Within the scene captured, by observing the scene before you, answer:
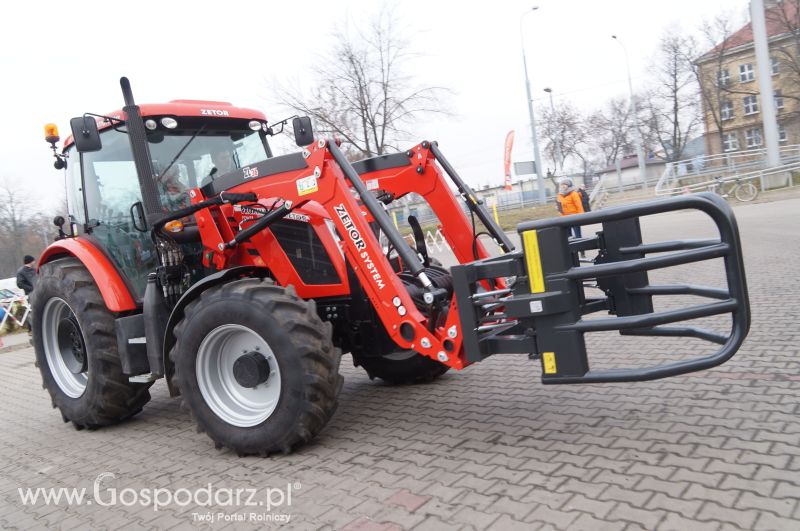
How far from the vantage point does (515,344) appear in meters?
3.54

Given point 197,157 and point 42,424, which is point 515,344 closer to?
point 197,157

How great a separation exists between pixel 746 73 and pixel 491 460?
51183 millimetres

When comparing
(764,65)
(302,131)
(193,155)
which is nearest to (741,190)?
(764,65)

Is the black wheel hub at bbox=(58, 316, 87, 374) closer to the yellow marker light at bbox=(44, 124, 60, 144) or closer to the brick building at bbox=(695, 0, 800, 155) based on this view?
the yellow marker light at bbox=(44, 124, 60, 144)

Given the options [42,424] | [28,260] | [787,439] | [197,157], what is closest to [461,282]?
[787,439]

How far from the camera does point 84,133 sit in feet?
14.4

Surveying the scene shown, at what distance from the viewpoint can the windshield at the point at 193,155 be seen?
16.5 ft

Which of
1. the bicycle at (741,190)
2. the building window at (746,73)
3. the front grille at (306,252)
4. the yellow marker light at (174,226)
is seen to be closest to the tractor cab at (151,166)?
the yellow marker light at (174,226)

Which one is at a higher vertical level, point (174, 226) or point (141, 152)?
point (141, 152)

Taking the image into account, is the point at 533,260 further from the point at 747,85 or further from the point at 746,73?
the point at 746,73

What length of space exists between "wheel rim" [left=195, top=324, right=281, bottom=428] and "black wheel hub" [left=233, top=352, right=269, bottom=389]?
1.5 inches

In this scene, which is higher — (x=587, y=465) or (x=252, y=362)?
(x=252, y=362)

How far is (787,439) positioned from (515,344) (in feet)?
4.88

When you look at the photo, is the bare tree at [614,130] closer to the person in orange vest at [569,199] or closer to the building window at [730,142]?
the building window at [730,142]
